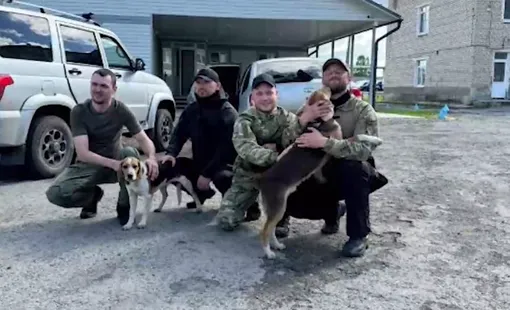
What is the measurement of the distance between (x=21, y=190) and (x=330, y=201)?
379 centimetres

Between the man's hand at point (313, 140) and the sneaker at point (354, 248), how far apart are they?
77cm

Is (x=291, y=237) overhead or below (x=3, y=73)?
below

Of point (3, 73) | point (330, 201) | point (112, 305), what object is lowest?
point (112, 305)

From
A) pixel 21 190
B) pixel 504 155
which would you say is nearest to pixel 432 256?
pixel 21 190

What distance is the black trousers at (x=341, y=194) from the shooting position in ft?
12.3

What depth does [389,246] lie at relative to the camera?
4094mm

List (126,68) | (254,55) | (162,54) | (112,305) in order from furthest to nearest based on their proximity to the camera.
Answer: (254,55)
(162,54)
(126,68)
(112,305)

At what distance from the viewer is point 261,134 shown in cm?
416

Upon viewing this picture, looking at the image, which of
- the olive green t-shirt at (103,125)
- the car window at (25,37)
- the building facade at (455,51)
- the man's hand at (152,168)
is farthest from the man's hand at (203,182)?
the building facade at (455,51)

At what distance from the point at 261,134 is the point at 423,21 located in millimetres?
31913

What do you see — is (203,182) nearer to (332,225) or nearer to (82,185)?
(82,185)

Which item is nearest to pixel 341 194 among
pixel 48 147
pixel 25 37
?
pixel 48 147

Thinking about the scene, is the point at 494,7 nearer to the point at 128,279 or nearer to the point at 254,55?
the point at 254,55

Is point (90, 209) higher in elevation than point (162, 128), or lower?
lower
